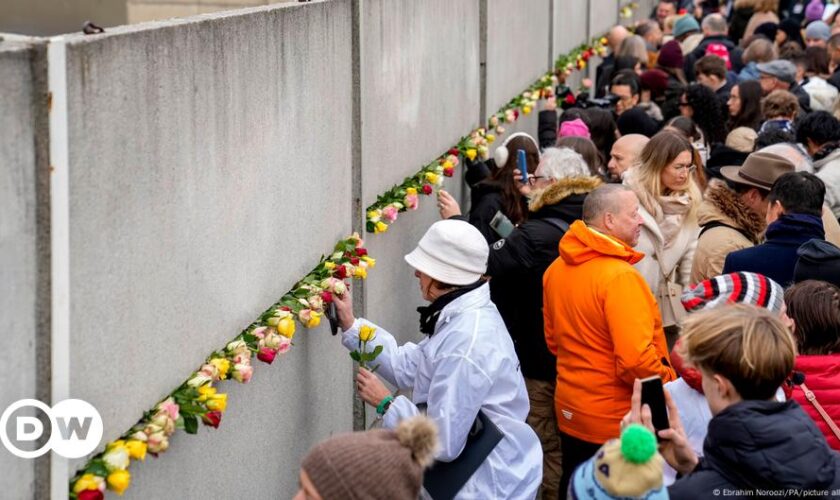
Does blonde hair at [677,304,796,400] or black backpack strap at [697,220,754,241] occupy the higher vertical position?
blonde hair at [677,304,796,400]

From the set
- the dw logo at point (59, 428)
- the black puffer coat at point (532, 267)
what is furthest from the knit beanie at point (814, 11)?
the dw logo at point (59, 428)

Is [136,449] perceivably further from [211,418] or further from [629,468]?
[629,468]

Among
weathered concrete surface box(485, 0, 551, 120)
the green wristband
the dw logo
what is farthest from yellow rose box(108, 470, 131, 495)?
weathered concrete surface box(485, 0, 551, 120)

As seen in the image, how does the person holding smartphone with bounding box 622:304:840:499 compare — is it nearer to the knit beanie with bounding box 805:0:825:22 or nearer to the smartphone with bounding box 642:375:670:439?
the smartphone with bounding box 642:375:670:439

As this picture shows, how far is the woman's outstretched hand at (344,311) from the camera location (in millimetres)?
4918

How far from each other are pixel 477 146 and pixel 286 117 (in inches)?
146

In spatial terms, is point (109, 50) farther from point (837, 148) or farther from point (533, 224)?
point (837, 148)

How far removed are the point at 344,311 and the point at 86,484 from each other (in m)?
2.19

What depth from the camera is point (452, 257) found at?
4.60 meters

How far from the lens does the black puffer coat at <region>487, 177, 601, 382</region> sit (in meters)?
5.77

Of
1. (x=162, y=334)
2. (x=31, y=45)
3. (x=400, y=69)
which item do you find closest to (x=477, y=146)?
(x=400, y=69)

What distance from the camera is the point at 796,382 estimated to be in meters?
4.09

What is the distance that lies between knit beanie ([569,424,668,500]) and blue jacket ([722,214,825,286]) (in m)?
3.08

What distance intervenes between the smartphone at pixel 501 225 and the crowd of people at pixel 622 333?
16mm
